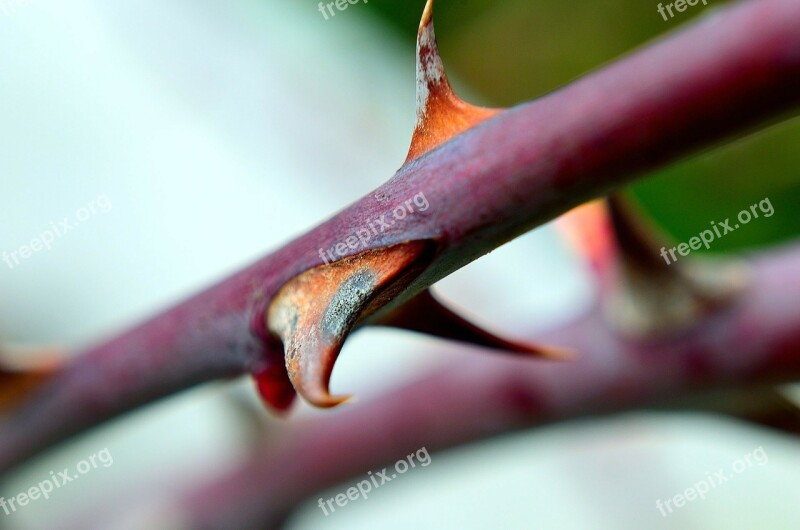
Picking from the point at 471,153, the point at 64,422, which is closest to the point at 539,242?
the point at 64,422

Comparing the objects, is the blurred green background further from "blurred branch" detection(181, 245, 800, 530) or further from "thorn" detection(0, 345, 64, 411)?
"thorn" detection(0, 345, 64, 411)

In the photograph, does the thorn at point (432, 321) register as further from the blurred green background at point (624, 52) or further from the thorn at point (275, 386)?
the blurred green background at point (624, 52)

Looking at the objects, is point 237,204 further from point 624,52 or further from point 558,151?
point 558,151

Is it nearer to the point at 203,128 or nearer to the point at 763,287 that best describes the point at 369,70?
the point at 203,128

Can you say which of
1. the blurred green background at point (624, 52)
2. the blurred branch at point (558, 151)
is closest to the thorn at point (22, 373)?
the blurred branch at point (558, 151)

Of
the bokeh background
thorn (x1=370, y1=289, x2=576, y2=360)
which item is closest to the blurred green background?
the bokeh background
